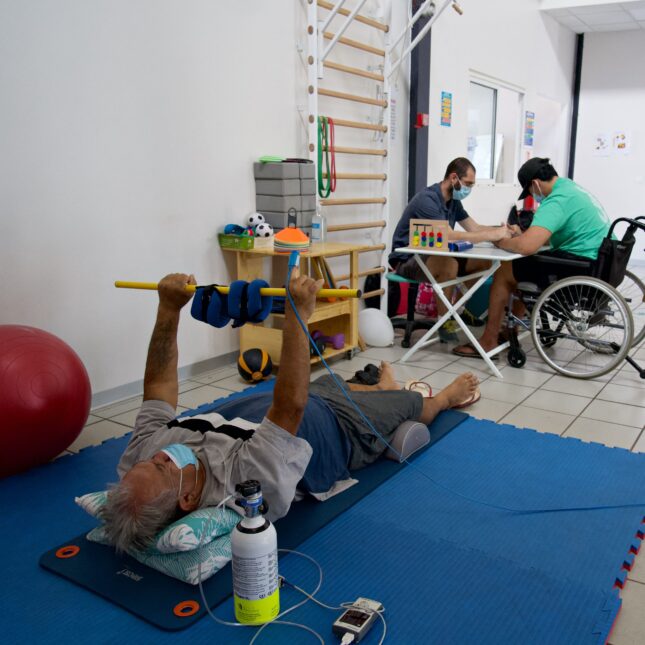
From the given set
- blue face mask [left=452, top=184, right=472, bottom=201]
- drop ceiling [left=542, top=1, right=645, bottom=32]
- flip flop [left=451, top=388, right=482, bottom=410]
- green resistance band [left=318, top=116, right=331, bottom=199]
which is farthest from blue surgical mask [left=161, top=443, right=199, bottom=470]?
drop ceiling [left=542, top=1, right=645, bottom=32]

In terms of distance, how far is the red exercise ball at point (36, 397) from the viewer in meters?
2.30

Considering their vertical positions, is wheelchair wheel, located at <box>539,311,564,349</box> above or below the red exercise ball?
below

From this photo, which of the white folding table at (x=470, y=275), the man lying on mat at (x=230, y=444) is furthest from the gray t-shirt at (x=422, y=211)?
the man lying on mat at (x=230, y=444)

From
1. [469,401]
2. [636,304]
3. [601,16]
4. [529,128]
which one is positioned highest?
[601,16]

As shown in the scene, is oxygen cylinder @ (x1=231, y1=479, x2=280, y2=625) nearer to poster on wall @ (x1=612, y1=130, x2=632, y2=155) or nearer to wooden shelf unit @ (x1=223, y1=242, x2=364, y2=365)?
wooden shelf unit @ (x1=223, y1=242, x2=364, y2=365)

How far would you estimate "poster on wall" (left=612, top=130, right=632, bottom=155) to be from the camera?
834 cm

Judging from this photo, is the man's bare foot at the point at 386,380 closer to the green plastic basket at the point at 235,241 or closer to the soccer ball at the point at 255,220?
the green plastic basket at the point at 235,241

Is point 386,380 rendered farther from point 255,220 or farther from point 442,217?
point 442,217

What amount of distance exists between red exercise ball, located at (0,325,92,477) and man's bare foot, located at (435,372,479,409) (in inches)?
61.9

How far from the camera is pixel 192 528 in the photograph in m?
1.70

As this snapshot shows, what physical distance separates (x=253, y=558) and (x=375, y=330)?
3008 millimetres

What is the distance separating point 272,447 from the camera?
1.81 m

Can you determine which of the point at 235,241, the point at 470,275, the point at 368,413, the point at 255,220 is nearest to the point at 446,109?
the point at 470,275

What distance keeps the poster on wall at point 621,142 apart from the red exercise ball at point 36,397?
793 centimetres
